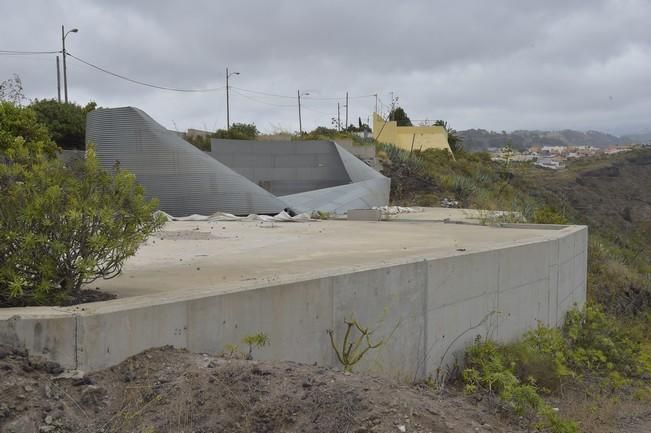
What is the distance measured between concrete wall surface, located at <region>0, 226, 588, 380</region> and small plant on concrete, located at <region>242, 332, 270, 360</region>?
0.06 metres

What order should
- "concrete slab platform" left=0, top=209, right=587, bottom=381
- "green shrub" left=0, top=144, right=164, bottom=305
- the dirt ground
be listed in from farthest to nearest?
"green shrub" left=0, top=144, right=164, bottom=305 → "concrete slab platform" left=0, top=209, right=587, bottom=381 → the dirt ground

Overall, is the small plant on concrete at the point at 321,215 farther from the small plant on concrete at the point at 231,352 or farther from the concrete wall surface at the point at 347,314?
the small plant on concrete at the point at 231,352

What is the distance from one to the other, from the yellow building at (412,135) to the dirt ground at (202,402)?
37.5 meters

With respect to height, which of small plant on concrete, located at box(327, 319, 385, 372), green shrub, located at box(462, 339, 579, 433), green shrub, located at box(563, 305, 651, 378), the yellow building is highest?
the yellow building

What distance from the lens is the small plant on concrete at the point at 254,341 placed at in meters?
4.68

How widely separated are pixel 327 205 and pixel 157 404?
1386 cm

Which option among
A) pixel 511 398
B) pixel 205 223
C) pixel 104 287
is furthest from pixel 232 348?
pixel 205 223

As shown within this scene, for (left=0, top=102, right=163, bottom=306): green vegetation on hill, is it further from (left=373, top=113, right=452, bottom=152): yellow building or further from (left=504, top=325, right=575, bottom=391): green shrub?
(left=373, top=113, right=452, bottom=152): yellow building

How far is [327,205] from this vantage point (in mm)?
17469

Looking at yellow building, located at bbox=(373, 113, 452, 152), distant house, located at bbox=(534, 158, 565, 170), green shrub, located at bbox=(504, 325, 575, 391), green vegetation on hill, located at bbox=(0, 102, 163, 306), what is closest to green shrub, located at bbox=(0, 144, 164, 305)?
green vegetation on hill, located at bbox=(0, 102, 163, 306)

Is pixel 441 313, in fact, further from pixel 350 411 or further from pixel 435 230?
pixel 435 230

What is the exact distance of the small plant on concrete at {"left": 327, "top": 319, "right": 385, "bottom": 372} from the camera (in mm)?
5578

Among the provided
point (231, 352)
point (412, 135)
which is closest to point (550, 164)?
point (412, 135)

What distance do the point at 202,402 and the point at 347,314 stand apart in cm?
236
